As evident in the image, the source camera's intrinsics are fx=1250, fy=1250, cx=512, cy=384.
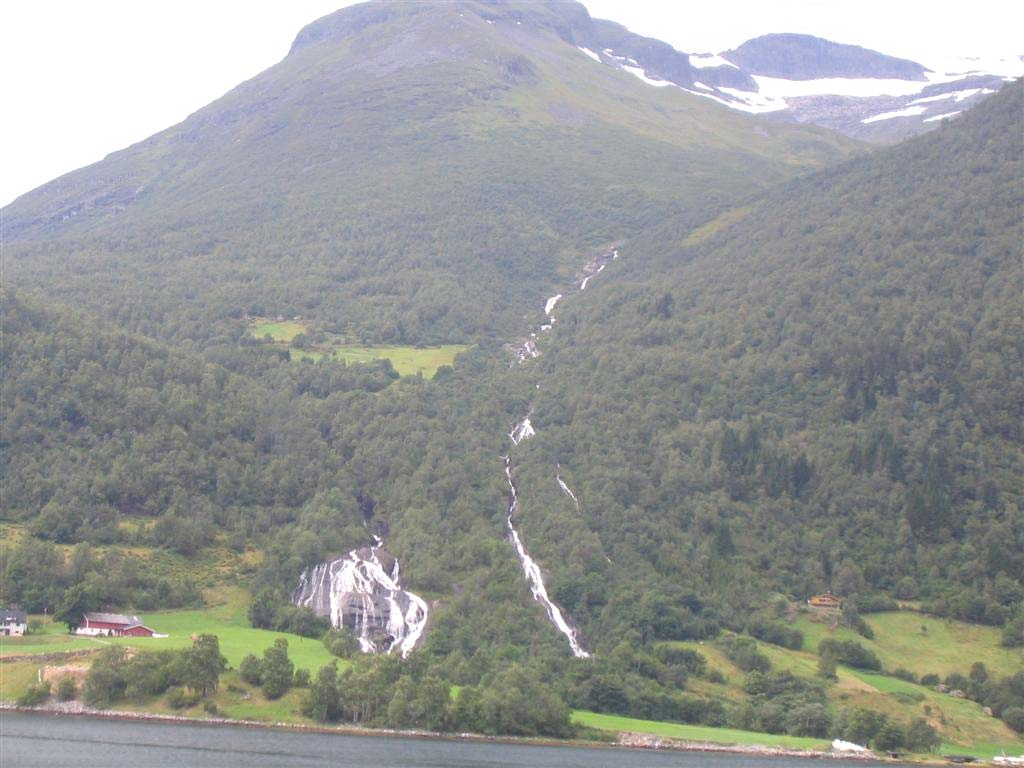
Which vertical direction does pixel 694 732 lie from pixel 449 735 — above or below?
below

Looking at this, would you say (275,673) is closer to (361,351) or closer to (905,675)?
(905,675)

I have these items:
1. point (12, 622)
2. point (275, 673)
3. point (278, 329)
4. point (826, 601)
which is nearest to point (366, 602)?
point (275, 673)

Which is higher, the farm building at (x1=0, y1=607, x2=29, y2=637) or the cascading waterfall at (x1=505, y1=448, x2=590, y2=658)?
the farm building at (x1=0, y1=607, x2=29, y2=637)

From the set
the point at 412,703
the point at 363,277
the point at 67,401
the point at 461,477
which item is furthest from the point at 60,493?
the point at 363,277

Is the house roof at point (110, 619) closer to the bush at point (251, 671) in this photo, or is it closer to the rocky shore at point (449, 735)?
the bush at point (251, 671)

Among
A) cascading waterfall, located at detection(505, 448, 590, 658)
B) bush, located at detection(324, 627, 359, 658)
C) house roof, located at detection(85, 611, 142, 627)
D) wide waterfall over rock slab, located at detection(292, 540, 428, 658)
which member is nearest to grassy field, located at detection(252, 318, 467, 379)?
cascading waterfall, located at detection(505, 448, 590, 658)

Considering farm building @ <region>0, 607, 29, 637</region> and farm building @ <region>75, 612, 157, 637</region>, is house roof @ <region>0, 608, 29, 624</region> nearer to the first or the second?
farm building @ <region>0, 607, 29, 637</region>
